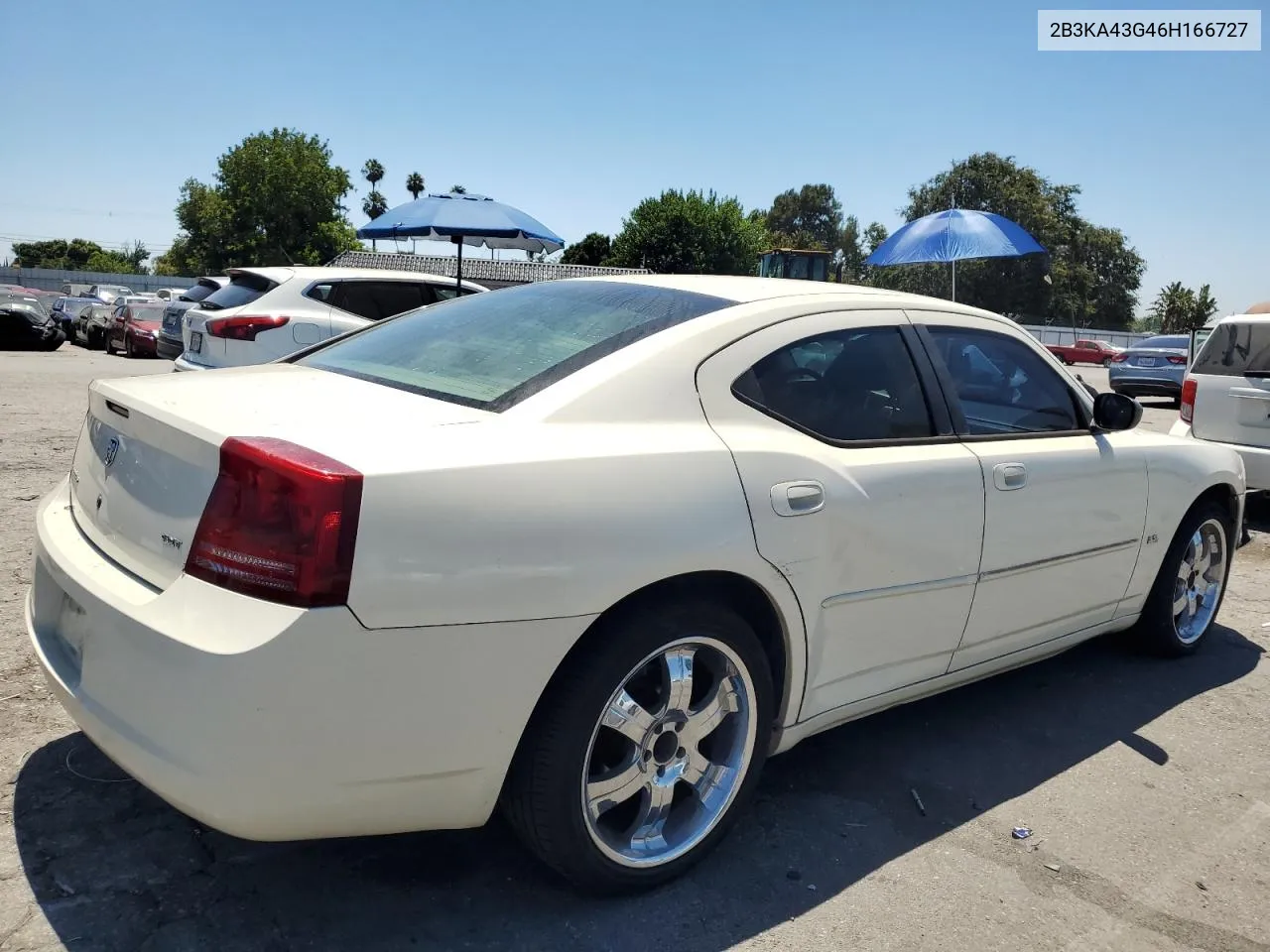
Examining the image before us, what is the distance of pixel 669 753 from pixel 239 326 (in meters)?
7.55

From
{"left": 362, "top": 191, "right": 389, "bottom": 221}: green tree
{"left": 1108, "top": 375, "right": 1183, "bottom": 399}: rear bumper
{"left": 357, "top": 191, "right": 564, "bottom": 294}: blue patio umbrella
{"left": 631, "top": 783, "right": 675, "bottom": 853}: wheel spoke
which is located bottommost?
{"left": 631, "top": 783, "right": 675, "bottom": 853}: wheel spoke

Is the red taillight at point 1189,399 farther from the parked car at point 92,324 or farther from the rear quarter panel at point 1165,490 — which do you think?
the parked car at point 92,324

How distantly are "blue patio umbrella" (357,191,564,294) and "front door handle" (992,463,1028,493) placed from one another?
9.57 meters

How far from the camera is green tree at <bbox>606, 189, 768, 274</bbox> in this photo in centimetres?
5731

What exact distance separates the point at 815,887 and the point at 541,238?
11.1 meters

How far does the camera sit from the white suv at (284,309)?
8766 mm

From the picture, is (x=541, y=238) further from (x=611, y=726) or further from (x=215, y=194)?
(x=215, y=194)

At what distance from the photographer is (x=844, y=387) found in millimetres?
3008

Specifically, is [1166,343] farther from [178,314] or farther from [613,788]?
[613,788]

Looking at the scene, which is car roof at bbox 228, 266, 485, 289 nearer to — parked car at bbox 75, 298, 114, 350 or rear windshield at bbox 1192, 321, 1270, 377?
rear windshield at bbox 1192, 321, 1270, 377

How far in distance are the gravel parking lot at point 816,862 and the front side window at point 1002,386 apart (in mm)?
1163

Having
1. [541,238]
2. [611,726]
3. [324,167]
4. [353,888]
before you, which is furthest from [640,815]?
[324,167]

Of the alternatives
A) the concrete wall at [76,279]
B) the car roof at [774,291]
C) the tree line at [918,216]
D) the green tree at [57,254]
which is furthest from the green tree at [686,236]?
the green tree at [57,254]

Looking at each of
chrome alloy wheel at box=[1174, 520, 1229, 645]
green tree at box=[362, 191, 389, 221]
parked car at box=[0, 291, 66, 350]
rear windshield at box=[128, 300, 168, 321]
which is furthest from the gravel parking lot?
green tree at box=[362, 191, 389, 221]
